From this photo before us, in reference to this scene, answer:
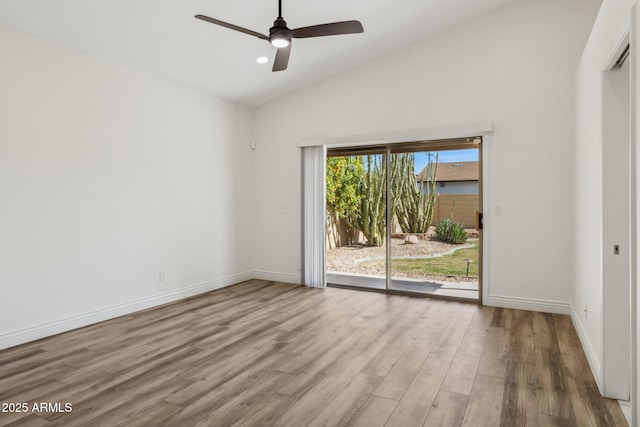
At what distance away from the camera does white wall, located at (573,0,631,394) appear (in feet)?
8.35

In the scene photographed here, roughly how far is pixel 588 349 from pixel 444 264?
2132 mm

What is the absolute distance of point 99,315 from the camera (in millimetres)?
4004

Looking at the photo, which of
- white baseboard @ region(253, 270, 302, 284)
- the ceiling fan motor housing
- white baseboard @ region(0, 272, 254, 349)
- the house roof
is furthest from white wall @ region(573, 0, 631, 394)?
white baseboard @ region(0, 272, 254, 349)

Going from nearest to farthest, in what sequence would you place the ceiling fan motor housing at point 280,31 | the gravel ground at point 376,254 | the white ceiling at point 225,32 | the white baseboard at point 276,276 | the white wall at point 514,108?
the ceiling fan motor housing at point 280,31
the white ceiling at point 225,32
the white wall at point 514,108
the gravel ground at point 376,254
the white baseboard at point 276,276

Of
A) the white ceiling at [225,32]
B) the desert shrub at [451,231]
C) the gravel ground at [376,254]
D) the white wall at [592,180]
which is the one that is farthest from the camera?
the gravel ground at [376,254]

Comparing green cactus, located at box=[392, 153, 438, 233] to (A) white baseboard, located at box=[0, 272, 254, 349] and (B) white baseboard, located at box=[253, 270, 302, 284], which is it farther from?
(A) white baseboard, located at box=[0, 272, 254, 349]

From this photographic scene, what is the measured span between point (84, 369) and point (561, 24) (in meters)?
5.61

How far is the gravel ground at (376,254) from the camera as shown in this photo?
5.11 metres

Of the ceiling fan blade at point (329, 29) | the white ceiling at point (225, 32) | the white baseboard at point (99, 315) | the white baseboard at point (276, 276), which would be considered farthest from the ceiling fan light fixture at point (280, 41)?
the white baseboard at point (276, 276)

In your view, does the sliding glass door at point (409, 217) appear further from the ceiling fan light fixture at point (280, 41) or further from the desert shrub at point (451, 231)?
the ceiling fan light fixture at point (280, 41)

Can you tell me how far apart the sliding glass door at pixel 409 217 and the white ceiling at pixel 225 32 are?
135 centimetres

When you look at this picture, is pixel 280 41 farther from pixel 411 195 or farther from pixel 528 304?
pixel 528 304

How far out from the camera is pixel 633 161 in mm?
1882

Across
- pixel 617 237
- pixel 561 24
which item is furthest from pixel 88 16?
pixel 561 24
